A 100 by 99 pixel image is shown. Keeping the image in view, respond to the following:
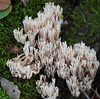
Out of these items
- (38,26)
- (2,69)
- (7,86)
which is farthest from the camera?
(38,26)

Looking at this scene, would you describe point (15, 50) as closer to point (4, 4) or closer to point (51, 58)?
point (51, 58)

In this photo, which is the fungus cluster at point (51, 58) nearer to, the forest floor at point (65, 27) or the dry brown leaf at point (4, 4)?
the forest floor at point (65, 27)

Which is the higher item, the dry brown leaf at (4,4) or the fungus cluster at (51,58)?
Answer: the dry brown leaf at (4,4)

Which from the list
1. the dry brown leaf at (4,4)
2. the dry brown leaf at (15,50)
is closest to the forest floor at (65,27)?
the dry brown leaf at (15,50)

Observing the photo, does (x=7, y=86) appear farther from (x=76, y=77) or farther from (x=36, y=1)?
(x=36, y=1)

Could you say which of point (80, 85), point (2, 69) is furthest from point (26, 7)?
point (80, 85)

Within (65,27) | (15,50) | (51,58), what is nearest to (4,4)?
(15,50)
